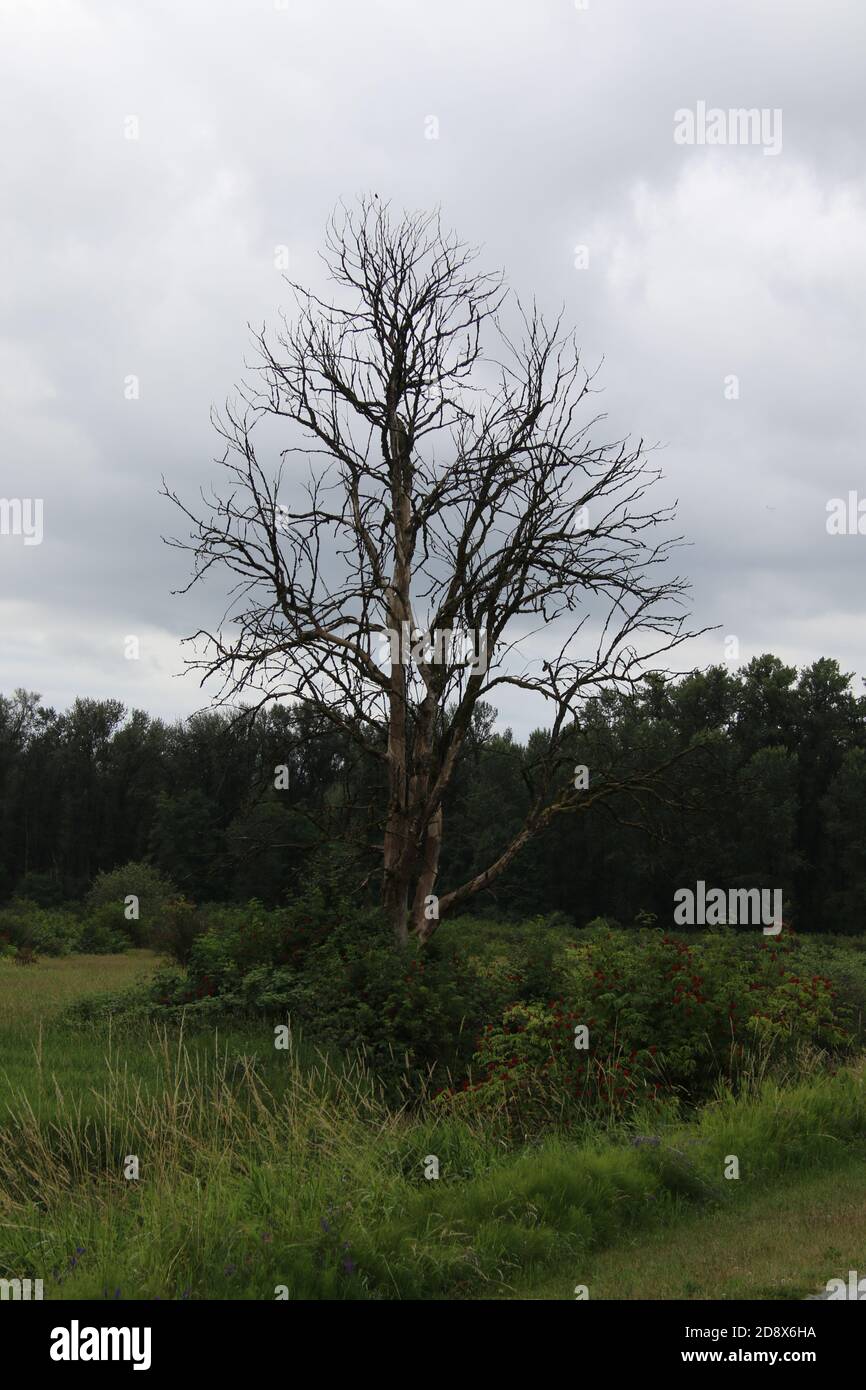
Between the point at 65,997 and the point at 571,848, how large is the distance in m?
48.8

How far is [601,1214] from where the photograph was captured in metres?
7.87

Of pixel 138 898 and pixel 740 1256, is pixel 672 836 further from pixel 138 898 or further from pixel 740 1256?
pixel 740 1256

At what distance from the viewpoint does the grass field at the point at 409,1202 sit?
655cm

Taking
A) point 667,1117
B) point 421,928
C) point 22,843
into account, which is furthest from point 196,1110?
point 22,843

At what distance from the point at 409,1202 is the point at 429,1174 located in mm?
775

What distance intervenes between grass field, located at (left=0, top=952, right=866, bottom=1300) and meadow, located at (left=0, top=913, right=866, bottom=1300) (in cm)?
2

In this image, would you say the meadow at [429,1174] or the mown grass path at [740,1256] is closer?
the mown grass path at [740,1256]

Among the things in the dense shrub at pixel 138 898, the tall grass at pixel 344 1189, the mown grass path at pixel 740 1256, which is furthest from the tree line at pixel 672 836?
the mown grass path at pixel 740 1256

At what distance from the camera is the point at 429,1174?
846cm

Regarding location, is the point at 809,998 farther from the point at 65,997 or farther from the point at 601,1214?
the point at 65,997

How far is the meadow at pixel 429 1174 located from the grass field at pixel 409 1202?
2 cm
